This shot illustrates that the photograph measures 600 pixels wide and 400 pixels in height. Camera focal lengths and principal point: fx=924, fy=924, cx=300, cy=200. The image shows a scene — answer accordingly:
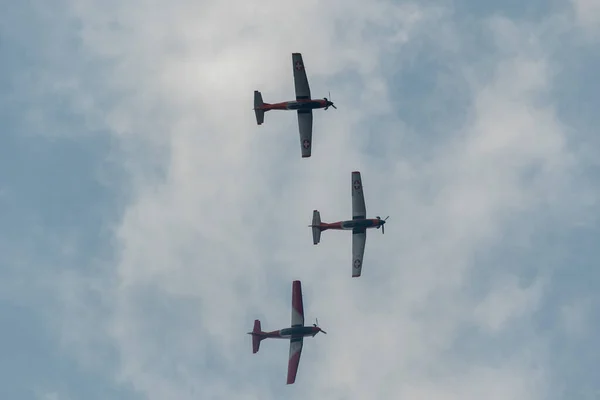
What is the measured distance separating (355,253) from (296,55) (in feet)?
108

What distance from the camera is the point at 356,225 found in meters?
147

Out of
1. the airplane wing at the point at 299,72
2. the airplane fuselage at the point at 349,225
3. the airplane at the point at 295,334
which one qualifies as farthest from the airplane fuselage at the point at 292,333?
the airplane wing at the point at 299,72

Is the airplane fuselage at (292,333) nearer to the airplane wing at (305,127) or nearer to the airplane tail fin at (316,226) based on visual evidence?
the airplane tail fin at (316,226)

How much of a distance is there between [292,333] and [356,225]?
1985cm

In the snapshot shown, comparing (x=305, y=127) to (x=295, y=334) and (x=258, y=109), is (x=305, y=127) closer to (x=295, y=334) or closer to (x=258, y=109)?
(x=258, y=109)

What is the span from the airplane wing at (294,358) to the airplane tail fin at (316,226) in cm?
1595

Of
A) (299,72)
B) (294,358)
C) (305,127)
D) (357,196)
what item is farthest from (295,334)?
(299,72)

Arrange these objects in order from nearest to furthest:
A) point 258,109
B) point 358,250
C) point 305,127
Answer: point 258,109 → point 305,127 → point 358,250

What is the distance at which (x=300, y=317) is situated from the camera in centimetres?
14600

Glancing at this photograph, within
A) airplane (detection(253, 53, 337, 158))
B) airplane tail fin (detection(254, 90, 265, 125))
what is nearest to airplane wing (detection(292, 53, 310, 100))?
airplane (detection(253, 53, 337, 158))

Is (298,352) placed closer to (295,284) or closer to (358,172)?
(295,284)

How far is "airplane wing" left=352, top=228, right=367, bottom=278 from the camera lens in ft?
485

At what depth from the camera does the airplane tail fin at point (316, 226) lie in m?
145

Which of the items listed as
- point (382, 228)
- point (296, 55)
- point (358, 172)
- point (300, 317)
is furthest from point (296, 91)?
point (300, 317)
